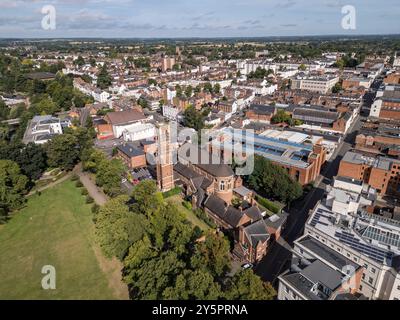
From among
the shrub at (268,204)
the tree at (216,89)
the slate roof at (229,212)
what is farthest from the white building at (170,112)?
the slate roof at (229,212)

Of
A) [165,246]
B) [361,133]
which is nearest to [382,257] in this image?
[165,246]

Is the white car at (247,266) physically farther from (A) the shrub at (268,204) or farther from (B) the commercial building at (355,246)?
(A) the shrub at (268,204)

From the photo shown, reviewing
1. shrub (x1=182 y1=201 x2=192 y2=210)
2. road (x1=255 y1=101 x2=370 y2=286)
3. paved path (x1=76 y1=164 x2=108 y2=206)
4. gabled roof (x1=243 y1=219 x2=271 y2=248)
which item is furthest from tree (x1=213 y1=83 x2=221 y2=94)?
gabled roof (x1=243 y1=219 x2=271 y2=248)

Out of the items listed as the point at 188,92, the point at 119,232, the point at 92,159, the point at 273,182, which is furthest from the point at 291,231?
the point at 188,92

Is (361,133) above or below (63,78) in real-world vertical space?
below

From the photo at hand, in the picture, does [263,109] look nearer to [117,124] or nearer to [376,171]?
[376,171]

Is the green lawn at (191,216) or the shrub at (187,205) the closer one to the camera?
the green lawn at (191,216)
